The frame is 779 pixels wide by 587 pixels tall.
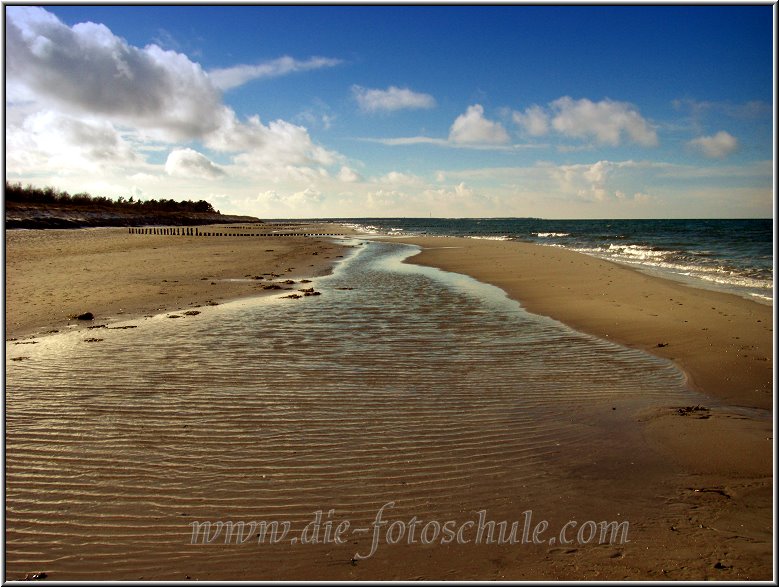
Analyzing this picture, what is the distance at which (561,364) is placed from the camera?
9.55 meters

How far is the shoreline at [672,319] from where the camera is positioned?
880 cm

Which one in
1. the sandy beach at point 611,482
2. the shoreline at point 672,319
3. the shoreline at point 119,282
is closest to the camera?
the sandy beach at point 611,482

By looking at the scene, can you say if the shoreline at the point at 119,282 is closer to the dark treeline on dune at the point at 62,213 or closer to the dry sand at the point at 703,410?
the dry sand at the point at 703,410

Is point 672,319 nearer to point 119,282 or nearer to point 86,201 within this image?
point 119,282

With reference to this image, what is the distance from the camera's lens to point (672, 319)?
44.1 ft

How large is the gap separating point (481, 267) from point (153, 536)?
25768mm

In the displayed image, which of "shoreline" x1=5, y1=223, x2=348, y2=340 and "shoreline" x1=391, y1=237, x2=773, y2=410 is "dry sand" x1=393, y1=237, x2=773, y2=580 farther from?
"shoreline" x1=5, y1=223, x2=348, y2=340

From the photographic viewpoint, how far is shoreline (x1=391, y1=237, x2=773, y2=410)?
880 centimetres

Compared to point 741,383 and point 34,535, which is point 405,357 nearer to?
point 741,383

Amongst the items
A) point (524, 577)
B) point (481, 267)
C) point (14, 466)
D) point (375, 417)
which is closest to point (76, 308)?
point (14, 466)

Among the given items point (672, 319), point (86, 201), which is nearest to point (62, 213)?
point (86, 201)

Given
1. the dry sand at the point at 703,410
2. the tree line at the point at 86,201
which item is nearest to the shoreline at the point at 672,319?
the dry sand at the point at 703,410

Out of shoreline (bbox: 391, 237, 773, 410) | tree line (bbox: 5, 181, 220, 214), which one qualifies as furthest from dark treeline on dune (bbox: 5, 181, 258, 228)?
shoreline (bbox: 391, 237, 773, 410)

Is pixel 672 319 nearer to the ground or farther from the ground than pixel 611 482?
farther from the ground
